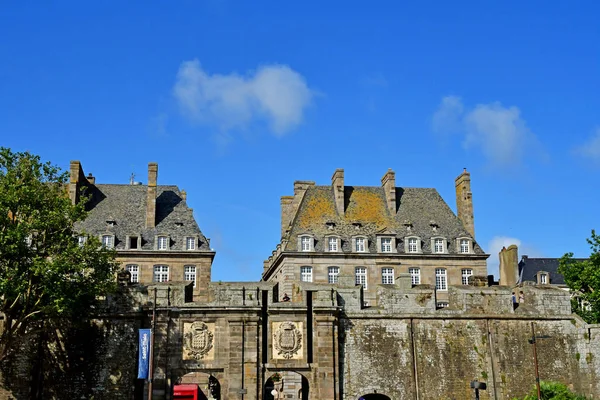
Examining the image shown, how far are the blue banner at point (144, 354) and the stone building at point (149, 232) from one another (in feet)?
101

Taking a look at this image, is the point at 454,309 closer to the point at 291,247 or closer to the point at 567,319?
the point at 567,319

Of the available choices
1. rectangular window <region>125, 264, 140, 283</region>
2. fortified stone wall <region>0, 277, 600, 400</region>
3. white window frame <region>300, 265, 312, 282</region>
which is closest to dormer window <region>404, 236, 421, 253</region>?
white window frame <region>300, 265, 312, 282</region>

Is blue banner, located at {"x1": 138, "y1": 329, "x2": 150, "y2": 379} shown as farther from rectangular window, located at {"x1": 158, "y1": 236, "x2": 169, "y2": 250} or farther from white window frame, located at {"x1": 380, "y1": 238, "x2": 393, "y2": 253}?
white window frame, located at {"x1": 380, "y1": 238, "x2": 393, "y2": 253}

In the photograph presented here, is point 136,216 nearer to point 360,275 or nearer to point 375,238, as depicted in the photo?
point 360,275

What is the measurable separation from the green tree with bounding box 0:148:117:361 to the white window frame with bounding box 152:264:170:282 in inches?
1255

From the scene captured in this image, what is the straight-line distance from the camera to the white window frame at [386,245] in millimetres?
64812

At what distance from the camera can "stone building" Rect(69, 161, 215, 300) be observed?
6256 centimetres

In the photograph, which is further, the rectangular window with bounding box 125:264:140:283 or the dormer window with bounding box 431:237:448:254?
the dormer window with bounding box 431:237:448:254

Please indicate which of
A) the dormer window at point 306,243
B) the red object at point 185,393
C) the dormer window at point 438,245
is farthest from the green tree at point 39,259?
the dormer window at point 438,245

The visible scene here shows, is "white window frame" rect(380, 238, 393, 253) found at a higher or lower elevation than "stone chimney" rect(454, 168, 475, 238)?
lower

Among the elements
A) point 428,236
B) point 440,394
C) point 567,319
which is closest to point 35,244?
point 440,394

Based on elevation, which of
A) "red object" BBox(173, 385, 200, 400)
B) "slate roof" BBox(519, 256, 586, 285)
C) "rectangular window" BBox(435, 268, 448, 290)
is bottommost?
"red object" BBox(173, 385, 200, 400)

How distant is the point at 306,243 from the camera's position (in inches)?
2520

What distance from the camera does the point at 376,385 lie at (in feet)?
103
